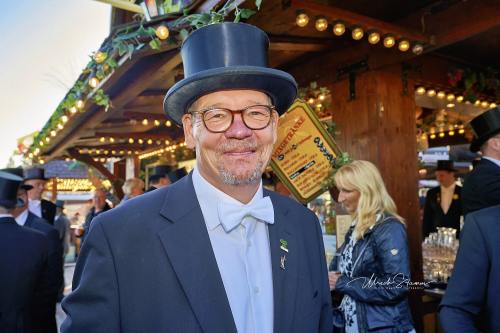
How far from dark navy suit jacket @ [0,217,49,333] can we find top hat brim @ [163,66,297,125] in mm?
2157

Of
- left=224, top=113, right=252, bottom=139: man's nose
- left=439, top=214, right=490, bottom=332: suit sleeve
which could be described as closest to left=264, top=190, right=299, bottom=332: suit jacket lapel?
left=224, top=113, right=252, bottom=139: man's nose

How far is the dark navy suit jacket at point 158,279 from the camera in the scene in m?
1.37

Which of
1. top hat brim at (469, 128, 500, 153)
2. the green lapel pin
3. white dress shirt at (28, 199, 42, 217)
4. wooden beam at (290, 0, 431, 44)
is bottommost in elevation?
the green lapel pin

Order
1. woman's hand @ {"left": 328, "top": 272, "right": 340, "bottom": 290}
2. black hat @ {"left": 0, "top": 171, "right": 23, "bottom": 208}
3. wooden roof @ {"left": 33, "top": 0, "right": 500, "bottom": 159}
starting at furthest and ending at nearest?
black hat @ {"left": 0, "top": 171, "right": 23, "bottom": 208} < wooden roof @ {"left": 33, "top": 0, "right": 500, "bottom": 159} < woman's hand @ {"left": 328, "top": 272, "right": 340, "bottom": 290}

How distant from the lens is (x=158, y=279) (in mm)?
1436

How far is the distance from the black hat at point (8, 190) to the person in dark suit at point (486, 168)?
11.9 ft

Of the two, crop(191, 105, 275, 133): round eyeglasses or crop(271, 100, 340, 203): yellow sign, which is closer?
crop(191, 105, 275, 133): round eyeglasses

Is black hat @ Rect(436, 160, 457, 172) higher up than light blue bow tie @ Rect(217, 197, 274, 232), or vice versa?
black hat @ Rect(436, 160, 457, 172)

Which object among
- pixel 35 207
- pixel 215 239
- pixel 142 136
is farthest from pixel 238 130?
pixel 142 136

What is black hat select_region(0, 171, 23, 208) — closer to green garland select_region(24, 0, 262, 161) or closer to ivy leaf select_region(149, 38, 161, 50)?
green garland select_region(24, 0, 262, 161)

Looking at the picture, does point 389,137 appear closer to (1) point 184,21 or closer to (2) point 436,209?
(1) point 184,21

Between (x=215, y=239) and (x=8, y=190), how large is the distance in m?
2.51

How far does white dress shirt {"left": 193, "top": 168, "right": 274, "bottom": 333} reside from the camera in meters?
1.55

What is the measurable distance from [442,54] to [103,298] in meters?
4.46
